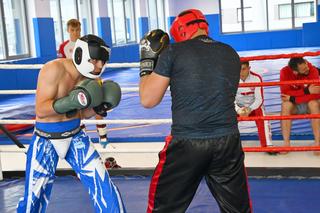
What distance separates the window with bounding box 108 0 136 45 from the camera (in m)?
14.5

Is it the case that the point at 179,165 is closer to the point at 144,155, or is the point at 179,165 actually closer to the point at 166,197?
the point at 166,197

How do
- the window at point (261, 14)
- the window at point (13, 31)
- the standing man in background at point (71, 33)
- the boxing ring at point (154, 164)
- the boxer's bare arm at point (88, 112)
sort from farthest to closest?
1. the window at point (261, 14)
2. the window at point (13, 31)
3. the standing man in background at point (71, 33)
4. the boxing ring at point (154, 164)
5. the boxer's bare arm at point (88, 112)

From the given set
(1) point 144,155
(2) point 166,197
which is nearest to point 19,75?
(1) point 144,155

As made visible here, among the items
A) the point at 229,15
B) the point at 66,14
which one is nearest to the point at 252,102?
the point at 66,14

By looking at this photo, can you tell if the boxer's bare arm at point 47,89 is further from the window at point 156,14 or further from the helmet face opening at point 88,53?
the window at point 156,14

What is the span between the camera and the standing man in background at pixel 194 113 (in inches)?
75.5

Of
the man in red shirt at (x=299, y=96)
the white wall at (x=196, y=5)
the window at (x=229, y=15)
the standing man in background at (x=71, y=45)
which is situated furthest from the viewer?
the window at (x=229, y=15)

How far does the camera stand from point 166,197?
6.54ft

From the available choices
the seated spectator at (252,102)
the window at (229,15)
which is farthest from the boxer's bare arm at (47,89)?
the window at (229,15)

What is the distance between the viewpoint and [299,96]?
160 inches

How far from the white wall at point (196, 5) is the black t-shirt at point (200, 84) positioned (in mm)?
16983

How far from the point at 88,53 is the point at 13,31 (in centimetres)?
805

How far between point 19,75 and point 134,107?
357 centimetres

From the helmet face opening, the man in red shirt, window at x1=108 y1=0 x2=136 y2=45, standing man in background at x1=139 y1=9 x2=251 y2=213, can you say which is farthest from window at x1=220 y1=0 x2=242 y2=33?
standing man in background at x1=139 y1=9 x2=251 y2=213
